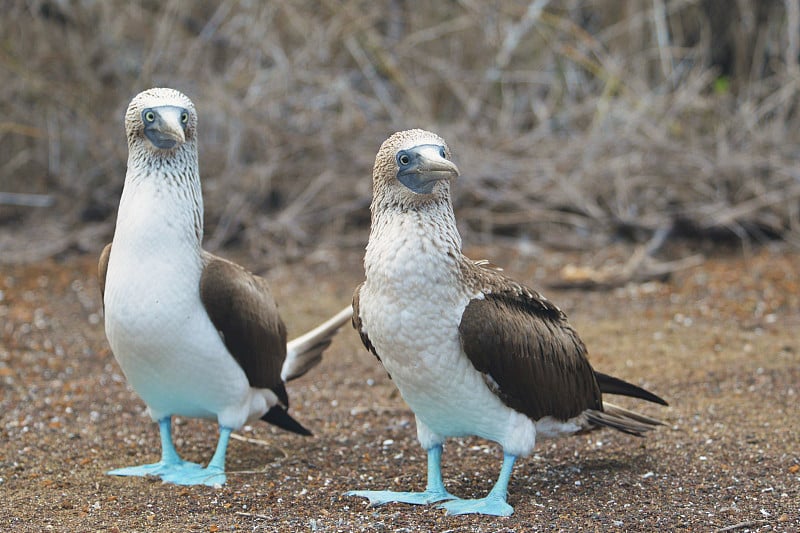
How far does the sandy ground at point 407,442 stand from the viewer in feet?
12.6

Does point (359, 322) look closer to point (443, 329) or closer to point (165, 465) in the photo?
point (443, 329)

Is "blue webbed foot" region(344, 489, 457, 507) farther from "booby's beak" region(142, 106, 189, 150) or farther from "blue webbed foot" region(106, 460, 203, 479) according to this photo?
"booby's beak" region(142, 106, 189, 150)

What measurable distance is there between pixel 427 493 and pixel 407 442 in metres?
0.95

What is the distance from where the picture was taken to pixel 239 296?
14.1 ft

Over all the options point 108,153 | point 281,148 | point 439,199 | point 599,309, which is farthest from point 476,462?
point 108,153

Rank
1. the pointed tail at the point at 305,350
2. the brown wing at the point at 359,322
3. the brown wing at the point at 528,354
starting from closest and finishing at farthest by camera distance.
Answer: the brown wing at the point at 528,354 → the brown wing at the point at 359,322 → the pointed tail at the point at 305,350

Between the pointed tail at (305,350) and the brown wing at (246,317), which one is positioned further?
the pointed tail at (305,350)

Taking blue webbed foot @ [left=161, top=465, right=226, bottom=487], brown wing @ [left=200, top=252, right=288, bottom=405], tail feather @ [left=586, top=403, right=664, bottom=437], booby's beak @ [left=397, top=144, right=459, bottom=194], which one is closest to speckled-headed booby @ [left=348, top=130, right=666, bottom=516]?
booby's beak @ [left=397, top=144, right=459, bottom=194]

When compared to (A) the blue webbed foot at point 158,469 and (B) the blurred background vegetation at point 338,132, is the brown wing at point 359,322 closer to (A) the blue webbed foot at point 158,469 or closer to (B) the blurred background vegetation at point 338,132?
(A) the blue webbed foot at point 158,469

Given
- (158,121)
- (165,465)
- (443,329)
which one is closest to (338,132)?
(158,121)

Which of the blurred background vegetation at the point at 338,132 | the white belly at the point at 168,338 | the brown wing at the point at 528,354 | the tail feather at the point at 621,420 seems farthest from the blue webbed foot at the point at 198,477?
the blurred background vegetation at the point at 338,132

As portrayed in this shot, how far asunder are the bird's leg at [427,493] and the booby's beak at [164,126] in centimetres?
164

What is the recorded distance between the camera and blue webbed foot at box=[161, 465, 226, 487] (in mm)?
4328

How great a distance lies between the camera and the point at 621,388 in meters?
4.43
